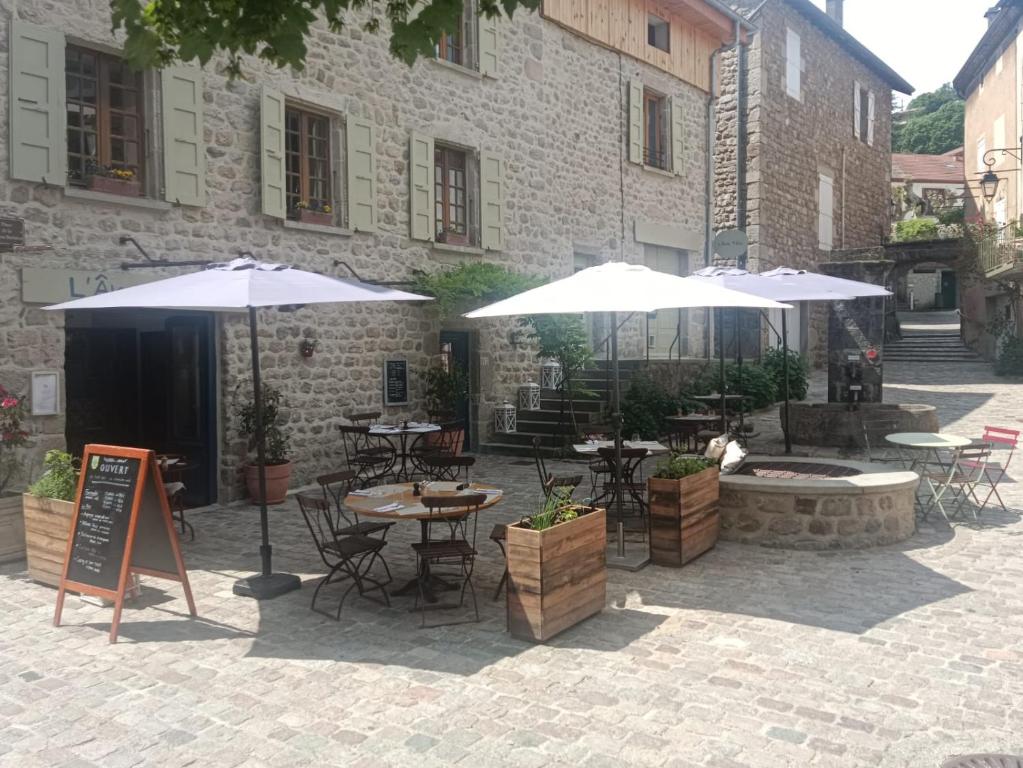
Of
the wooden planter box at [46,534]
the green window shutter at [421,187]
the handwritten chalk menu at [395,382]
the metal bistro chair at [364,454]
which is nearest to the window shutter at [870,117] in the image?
the green window shutter at [421,187]

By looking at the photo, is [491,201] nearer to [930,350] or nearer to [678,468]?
[678,468]

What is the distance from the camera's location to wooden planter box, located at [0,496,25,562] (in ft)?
21.2

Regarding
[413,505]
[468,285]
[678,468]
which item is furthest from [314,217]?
[678,468]

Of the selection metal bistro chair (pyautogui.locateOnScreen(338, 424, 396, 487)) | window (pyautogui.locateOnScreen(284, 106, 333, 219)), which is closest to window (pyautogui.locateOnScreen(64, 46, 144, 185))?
window (pyautogui.locateOnScreen(284, 106, 333, 219))

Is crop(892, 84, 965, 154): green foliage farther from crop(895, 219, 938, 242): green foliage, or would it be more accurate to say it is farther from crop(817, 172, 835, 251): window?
crop(817, 172, 835, 251): window

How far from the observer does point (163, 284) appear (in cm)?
584

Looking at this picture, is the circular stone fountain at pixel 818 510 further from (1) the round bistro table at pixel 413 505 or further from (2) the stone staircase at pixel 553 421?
(2) the stone staircase at pixel 553 421

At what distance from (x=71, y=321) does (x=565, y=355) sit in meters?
6.10

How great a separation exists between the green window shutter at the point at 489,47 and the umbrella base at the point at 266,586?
8.56 m

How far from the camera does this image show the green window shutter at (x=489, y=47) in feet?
39.5

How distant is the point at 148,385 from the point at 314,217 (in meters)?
2.62

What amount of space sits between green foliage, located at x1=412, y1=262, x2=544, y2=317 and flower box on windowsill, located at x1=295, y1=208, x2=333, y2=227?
4.59 ft

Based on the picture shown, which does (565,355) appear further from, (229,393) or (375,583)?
(375,583)

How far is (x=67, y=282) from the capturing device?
7.40m
